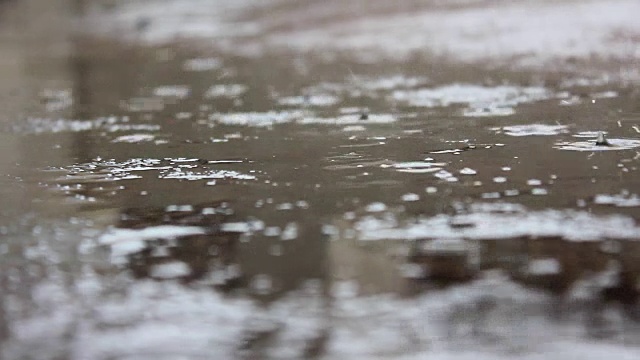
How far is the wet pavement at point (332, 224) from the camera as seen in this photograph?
173 cm

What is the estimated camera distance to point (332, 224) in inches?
95.3

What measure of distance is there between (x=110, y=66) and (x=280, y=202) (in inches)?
207

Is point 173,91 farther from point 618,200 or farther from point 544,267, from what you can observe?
point 544,267

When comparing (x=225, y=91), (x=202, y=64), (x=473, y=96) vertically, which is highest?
(x=202, y=64)

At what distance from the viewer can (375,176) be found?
2.96 m

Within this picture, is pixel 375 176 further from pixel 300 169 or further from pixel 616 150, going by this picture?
pixel 616 150

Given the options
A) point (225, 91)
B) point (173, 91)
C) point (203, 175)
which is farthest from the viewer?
point (173, 91)

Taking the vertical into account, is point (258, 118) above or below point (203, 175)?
above

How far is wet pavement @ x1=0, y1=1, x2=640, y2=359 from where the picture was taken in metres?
1.73

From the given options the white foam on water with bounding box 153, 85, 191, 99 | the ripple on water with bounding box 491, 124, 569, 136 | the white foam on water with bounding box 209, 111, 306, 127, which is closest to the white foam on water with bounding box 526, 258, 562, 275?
the ripple on water with bounding box 491, 124, 569, 136

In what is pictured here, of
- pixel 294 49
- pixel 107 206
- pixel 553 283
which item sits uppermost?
pixel 294 49

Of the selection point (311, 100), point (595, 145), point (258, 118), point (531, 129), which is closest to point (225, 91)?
point (311, 100)

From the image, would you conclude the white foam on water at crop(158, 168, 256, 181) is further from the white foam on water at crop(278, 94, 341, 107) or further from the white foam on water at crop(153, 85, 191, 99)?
the white foam on water at crop(153, 85, 191, 99)

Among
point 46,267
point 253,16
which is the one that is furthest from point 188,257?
point 253,16
